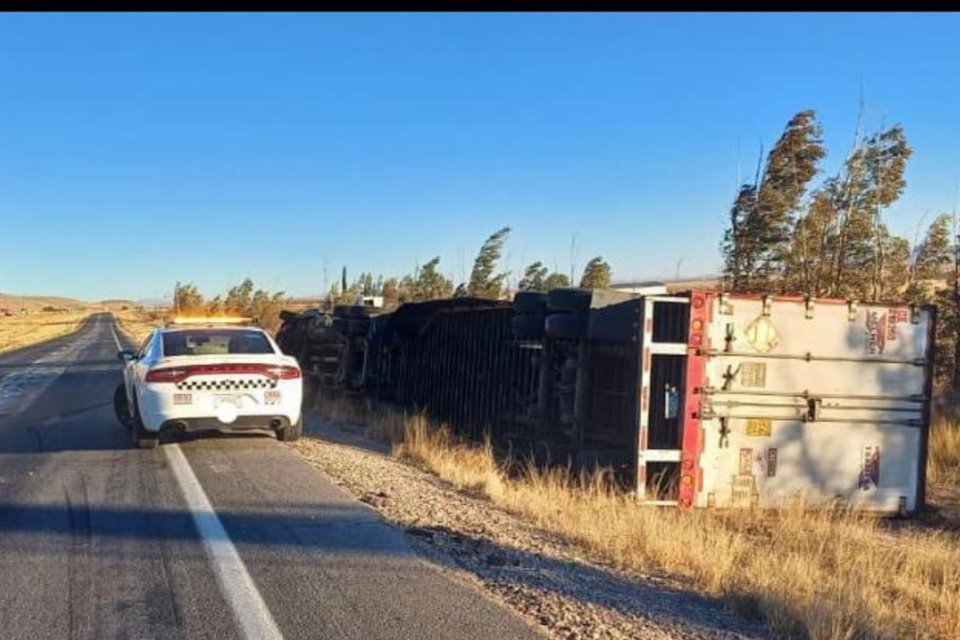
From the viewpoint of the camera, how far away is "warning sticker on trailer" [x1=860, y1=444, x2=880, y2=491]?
424 inches

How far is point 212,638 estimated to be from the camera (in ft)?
15.9

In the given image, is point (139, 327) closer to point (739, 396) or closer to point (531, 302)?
point (531, 302)

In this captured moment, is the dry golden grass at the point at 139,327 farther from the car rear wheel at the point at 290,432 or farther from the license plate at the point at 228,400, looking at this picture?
the license plate at the point at 228,400

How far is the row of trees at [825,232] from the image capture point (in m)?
20.3

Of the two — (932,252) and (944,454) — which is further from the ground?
(932,252)

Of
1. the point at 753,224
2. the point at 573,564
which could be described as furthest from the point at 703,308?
the point at 753,224

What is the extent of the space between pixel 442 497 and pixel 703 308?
10.8ft

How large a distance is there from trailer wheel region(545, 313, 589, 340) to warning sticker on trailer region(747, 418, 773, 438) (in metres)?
2.06

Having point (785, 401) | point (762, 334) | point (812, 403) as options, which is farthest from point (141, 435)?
point (812, 403)

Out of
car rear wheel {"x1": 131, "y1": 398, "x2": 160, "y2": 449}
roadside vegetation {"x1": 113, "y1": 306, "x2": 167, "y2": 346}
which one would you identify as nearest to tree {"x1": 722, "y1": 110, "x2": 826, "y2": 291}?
car rear wheel {"x1": 131, "y1": 398, "x2": 160, "y2": 449}

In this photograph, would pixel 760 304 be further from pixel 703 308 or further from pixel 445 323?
pixel 445 323

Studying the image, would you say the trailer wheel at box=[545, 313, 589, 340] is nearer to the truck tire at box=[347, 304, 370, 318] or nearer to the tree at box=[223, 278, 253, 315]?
the truck tire at box=[347, 304, 370, 318]

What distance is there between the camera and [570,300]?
11320 millimetres

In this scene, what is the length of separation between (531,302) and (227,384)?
388 centimetres
